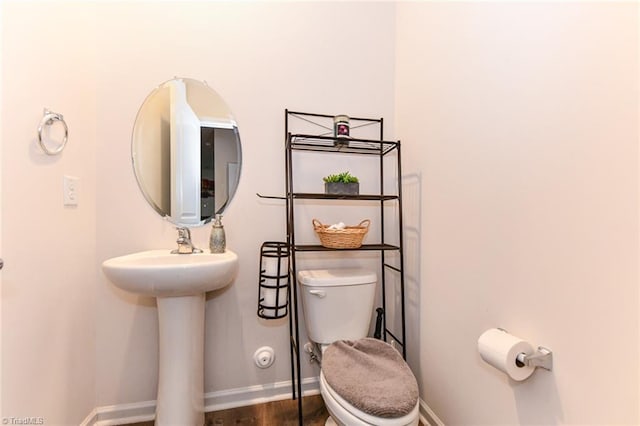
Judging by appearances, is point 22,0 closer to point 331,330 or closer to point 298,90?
point 298,90

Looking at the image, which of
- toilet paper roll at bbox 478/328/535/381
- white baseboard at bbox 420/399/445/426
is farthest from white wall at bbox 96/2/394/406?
toilet paper roll at bbox 478/328/535/381

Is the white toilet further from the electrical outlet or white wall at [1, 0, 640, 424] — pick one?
the electrical outlet

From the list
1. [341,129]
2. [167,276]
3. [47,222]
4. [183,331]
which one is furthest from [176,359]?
[341,129]

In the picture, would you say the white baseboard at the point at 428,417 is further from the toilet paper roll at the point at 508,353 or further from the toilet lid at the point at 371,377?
the toilet paper roll at the point at 508,353

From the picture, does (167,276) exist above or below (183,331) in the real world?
above

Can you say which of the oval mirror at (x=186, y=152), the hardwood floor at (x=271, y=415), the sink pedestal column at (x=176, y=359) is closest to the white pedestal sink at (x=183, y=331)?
the sink pedestal column at (x=176, y=359)

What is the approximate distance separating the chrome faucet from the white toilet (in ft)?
1.72

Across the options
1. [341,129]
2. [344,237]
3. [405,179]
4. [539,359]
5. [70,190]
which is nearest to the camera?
[539,359]

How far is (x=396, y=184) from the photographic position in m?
1.63

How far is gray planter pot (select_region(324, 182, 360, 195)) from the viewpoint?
139 cm

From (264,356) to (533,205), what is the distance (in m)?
1.35

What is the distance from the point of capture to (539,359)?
31.7 inches

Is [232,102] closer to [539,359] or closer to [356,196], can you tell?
[356,196]

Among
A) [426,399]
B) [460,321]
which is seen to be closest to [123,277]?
[460,321]
